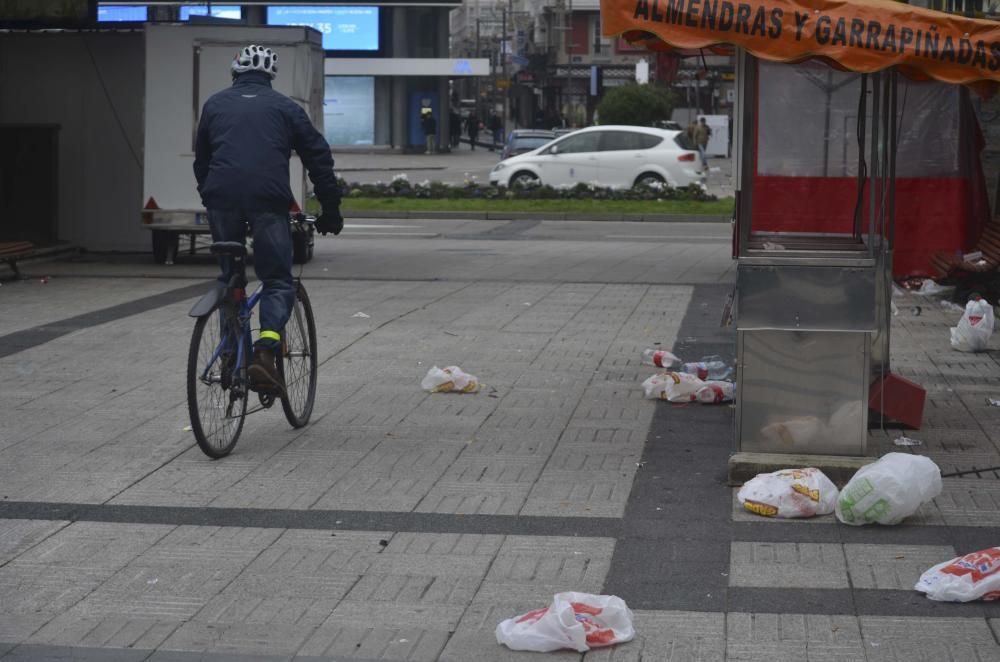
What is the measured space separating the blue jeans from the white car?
22263 mm

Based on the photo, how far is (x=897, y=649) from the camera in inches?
182

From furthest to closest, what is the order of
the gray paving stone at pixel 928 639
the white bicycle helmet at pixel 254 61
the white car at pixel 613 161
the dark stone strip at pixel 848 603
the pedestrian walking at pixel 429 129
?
1. the pedestrian walking at pixel 429 129
2. the white car at pixel 613 161
3. the white bicycle helmet at pixel 254 61
4. the dark stone strip at pixel 848 603
5. the gray paving stone at pixel 928 639

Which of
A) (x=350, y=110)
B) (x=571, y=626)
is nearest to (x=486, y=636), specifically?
(x=571, y=626)

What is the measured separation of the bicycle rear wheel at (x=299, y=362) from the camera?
25.5 feet

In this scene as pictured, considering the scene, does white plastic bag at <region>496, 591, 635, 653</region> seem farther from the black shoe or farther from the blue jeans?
the blue jeans

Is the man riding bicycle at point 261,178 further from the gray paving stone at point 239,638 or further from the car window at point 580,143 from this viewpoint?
the car window at point 580,143

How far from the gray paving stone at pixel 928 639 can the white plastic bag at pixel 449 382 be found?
14.0ft

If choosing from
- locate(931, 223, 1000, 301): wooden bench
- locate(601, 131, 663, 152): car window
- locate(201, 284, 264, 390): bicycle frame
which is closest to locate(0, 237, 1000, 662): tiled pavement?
locate(201, 284, 264, 390): bicycle frame

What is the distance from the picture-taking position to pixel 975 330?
10.7 m

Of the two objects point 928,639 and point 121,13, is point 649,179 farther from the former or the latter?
point 121,13

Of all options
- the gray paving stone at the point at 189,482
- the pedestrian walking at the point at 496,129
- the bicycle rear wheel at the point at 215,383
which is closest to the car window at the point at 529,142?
the pedestrian walking at the point at 496,129

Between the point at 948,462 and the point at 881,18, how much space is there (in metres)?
2.08

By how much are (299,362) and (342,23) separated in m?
50.2

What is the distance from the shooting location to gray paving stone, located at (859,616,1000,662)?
15.0 ft
